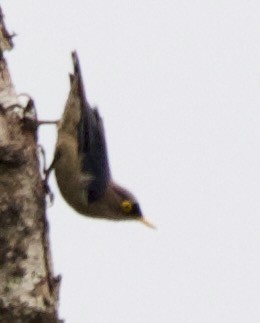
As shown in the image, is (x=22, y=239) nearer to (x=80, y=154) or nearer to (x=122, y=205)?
(x=80, y=154)

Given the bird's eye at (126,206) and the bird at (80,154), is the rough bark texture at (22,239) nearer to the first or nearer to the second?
the bird at (80,154)

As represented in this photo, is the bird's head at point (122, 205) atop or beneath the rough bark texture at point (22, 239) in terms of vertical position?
beneath

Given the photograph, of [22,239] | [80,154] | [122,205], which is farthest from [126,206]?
[22,239]

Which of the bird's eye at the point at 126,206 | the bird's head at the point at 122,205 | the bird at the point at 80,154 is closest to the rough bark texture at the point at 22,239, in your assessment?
the bird at the point at 80,154

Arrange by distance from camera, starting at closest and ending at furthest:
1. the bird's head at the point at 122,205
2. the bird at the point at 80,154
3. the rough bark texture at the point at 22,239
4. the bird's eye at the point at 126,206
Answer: the rough bark texture at the point at 22,239 < the bird at the point at 80,154 < the bird's head at the point at 122,205 < the bird's eye at the point at 126,206

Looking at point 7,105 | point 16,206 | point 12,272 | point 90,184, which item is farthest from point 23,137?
point 90,184

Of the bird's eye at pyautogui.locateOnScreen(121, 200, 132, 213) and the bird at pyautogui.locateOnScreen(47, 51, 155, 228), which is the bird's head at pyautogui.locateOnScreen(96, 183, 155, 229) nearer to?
the bird's eye at pyautogui.locateOnScreen(121, 200, 132, 213)

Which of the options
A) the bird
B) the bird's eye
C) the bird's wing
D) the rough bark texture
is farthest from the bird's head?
the rough bark texture
